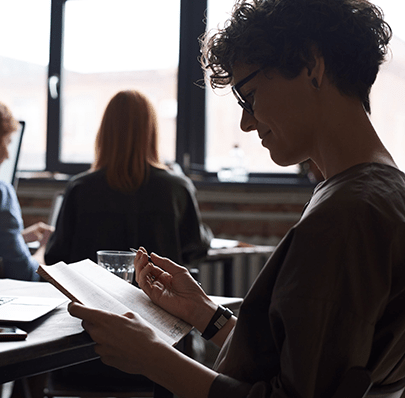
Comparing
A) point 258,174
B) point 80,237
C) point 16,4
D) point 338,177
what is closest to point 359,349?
Result: point 338,177

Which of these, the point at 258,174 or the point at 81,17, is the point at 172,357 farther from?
the point at 81,17

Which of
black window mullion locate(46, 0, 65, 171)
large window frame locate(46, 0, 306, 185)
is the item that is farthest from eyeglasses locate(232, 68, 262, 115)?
black window mullion locate(46, 0, 65, 171)

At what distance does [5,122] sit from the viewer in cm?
222

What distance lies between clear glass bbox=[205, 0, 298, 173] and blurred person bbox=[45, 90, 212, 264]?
154 cm

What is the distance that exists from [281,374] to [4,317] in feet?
1.45

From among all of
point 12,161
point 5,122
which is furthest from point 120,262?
point 12,161

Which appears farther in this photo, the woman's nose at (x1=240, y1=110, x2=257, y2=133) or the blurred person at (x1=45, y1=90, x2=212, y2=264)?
the blurred person at (x1=45, y1=90, x2=212, y2=264)

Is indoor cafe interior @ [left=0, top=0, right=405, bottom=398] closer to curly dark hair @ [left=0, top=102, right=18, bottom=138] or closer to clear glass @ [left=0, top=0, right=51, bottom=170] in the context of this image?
clear glass @ [left=0, top=0, right=51, bottom=170]

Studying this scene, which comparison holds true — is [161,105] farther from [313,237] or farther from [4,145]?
[313,237]

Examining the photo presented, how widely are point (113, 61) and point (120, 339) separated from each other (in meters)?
3.06

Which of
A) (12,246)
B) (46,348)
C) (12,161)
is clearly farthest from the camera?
(12,161)

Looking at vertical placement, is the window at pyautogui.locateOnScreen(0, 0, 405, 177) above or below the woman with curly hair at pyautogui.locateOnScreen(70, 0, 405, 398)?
above

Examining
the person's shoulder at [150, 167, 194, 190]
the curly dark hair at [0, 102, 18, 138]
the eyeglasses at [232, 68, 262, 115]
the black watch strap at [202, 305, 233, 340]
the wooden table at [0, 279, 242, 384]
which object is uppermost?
the curly dark hair at [0, 102, 18, 138]

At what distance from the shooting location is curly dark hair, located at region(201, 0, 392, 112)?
0.81m
